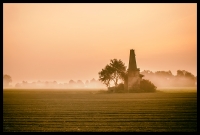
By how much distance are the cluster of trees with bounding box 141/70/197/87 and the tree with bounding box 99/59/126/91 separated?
6.32m

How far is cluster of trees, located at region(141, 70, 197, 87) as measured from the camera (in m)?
58.1

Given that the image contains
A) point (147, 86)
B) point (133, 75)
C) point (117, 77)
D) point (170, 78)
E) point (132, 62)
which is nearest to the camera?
point (133, 75)

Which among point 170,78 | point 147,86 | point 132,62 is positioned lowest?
point 147,86

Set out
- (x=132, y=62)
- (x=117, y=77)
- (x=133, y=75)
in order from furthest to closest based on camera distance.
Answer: (x=117, y=77) < (x=132, y=62) < (x=133, y=75)

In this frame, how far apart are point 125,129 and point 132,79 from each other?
4164 cm

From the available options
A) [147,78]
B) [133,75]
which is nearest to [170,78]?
[147,78]

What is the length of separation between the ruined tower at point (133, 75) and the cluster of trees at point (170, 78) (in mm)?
4388

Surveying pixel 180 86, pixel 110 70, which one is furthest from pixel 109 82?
pixel 180 86

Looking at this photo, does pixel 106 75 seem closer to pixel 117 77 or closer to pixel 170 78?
pixel 117 77

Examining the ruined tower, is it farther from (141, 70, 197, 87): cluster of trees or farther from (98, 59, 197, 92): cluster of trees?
(141, 70, 197, 87): cluster of trees

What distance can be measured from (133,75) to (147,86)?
467 centimetres

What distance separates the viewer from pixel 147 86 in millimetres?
54469

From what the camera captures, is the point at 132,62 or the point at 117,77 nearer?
the point at 132,62

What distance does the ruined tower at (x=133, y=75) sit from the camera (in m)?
53.2
